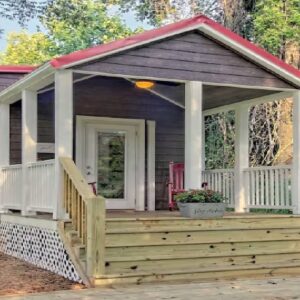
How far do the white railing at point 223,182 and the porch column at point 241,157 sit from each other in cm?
19

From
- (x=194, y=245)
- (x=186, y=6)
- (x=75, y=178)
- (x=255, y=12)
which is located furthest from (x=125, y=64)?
(x=186, y=6)

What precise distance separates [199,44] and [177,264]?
3.11 m

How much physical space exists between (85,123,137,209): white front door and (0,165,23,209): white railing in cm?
137

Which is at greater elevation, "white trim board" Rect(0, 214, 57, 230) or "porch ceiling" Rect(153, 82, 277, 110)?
"porch ceiling" Rect(153, 82, 277, 110)

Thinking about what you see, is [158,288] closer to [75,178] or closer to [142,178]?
[75,178]

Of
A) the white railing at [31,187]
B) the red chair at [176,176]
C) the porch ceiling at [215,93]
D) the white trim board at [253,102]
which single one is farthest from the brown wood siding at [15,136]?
the white trim board at [253,102]

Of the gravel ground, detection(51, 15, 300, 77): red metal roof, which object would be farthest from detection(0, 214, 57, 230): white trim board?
detection(51, 15, 300, 77): red metal roof

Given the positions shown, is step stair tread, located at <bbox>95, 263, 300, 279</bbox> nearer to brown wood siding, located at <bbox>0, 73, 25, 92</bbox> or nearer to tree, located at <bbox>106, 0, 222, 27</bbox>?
brown wood siding, located at <bbox>0, 73, 25, 92</bbox>

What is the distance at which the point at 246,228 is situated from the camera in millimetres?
7066

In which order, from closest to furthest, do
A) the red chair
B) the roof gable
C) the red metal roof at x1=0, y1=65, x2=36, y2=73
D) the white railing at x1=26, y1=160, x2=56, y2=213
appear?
1. the roof gable
2. the white railing at x1=26, y1=160, x2=56, y2=213
3. the red metal roof at x1=0, y1=65, x2=36, y2=73
4. the red chair

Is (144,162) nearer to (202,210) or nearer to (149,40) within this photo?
→ (149,40)

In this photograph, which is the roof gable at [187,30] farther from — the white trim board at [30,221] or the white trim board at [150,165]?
the white trim board at [150,165]

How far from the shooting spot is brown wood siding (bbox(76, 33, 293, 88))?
7418 millimetres

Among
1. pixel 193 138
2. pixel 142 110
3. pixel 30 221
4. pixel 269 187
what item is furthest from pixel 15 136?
pixel 269 187
